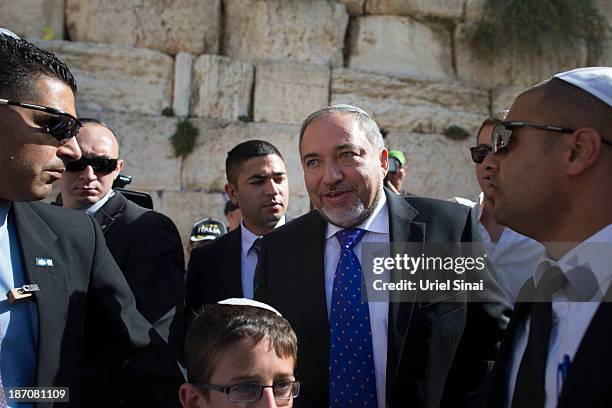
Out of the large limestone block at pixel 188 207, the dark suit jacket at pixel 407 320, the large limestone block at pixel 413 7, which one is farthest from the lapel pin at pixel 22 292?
the large limestone block at pixel 413 7

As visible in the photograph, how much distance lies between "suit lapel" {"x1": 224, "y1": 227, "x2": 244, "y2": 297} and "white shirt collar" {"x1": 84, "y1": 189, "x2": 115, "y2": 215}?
643mm

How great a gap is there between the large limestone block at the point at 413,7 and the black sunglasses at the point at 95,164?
4180 mm

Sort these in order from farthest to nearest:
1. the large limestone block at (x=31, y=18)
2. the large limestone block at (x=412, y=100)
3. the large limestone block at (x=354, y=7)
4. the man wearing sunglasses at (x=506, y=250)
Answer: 1. the large limestone block at (x=354, y=7)
2. the large limestone block at (x=412, y=100)
3. the large limestone block at (x=31, y=18)
4. the man wearing sunglasses at (x=506, y=250)

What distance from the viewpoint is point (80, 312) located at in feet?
7.04

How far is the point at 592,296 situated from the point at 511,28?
5.76 metres

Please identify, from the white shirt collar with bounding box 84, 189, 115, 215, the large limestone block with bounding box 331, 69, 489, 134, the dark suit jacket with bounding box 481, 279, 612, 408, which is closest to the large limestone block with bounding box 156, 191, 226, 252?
the large limestone block with bounding box 331, 69, 489, 134

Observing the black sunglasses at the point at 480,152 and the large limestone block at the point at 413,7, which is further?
the large limestone block at the point at 413,7

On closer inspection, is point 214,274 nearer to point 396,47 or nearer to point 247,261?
point 247,261

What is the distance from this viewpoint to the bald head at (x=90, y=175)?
3459 mm

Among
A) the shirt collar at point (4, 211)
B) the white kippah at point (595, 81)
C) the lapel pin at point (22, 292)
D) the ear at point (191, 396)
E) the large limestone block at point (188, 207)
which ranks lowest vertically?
the ear at point (191, 396)

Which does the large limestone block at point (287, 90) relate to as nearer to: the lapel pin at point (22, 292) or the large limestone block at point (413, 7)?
the large limestone block at point (413, 7)

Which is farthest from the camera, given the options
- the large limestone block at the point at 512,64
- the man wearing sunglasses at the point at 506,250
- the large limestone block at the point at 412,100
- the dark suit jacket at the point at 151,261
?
the large limestone block at the point at 512,64

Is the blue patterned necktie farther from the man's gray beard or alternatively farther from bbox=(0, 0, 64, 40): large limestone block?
bbox=(0, 0, 64, 40): large limestone block

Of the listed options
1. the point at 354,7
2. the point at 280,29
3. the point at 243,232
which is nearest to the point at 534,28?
the point at 354,7
